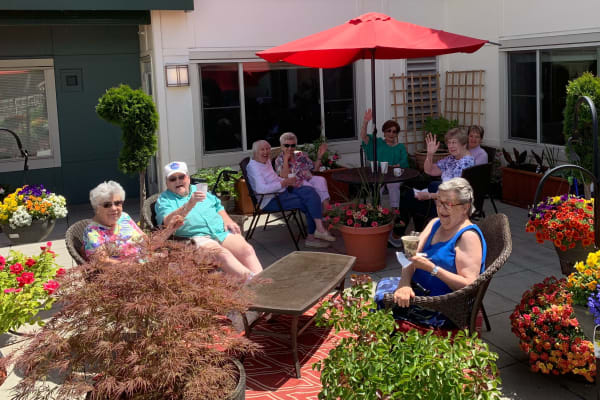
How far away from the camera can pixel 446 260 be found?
3666 millimetres

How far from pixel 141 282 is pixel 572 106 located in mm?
4870

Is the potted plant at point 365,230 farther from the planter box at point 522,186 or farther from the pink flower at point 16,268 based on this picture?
the pink flower at point 16,268

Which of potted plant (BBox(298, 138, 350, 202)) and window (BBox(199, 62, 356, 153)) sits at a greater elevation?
window (BBox(199, 62, 356, 153))

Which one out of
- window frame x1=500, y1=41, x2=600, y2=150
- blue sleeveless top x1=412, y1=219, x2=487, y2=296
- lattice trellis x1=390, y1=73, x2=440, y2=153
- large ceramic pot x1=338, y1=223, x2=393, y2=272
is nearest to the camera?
blue sleeveless top x1=412, y1=219, x2=487, y2=296

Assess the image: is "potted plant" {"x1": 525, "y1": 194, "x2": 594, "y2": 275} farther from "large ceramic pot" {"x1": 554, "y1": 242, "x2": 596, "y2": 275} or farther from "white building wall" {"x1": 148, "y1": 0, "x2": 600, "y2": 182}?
"white building wall" {"x1": 148, "y1": 0, "x2": 600, "y2": 182}

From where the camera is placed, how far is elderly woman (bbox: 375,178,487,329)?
3.54 metres

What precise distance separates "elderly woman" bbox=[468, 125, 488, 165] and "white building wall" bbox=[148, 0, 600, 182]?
1869 mm

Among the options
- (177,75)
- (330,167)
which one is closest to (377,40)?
(330,167)

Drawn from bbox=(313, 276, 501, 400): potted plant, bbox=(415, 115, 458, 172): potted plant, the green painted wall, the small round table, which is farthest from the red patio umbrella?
the green painted wall

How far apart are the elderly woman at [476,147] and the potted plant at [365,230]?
1.67m

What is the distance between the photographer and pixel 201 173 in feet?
27.0

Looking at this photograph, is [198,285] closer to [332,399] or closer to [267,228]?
[332,399]

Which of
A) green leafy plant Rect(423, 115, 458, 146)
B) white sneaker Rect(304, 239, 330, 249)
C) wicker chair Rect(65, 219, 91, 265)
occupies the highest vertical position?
green leafy plant Rect(423, 115, 458, 146)

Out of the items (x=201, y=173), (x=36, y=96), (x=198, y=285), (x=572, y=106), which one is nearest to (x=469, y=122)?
(x=572, y=106)
